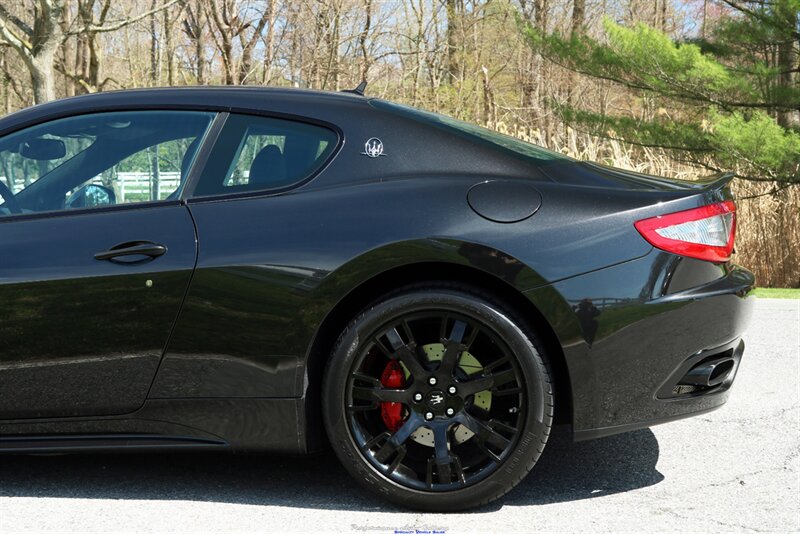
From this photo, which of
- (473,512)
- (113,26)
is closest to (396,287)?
(473,512)

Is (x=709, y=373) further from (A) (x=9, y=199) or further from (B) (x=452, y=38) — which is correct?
(B) (x=452, y=38)

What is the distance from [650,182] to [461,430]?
1154 millimetres

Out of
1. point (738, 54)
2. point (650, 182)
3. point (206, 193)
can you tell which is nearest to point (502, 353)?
point (650, 182)

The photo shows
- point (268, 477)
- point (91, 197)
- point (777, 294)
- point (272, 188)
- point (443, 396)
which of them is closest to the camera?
point (443, 396)

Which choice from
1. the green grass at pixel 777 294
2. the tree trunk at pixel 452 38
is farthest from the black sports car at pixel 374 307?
the tree trunk at pixel 452 38

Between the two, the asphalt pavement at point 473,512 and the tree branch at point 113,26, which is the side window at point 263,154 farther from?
the tree branch at point 113,26

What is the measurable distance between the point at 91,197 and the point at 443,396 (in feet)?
4.92

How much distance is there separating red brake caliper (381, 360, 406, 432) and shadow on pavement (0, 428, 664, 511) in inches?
12.1

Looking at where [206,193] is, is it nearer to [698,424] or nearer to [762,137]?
[698,424]

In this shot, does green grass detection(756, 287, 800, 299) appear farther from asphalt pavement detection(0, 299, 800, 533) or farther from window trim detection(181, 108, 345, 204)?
window trim detection(181, 108, 345, 204)

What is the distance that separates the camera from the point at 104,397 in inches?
133

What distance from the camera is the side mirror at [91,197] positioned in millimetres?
3514

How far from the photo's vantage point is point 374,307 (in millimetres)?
3295

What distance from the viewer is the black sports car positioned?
3223 mm
